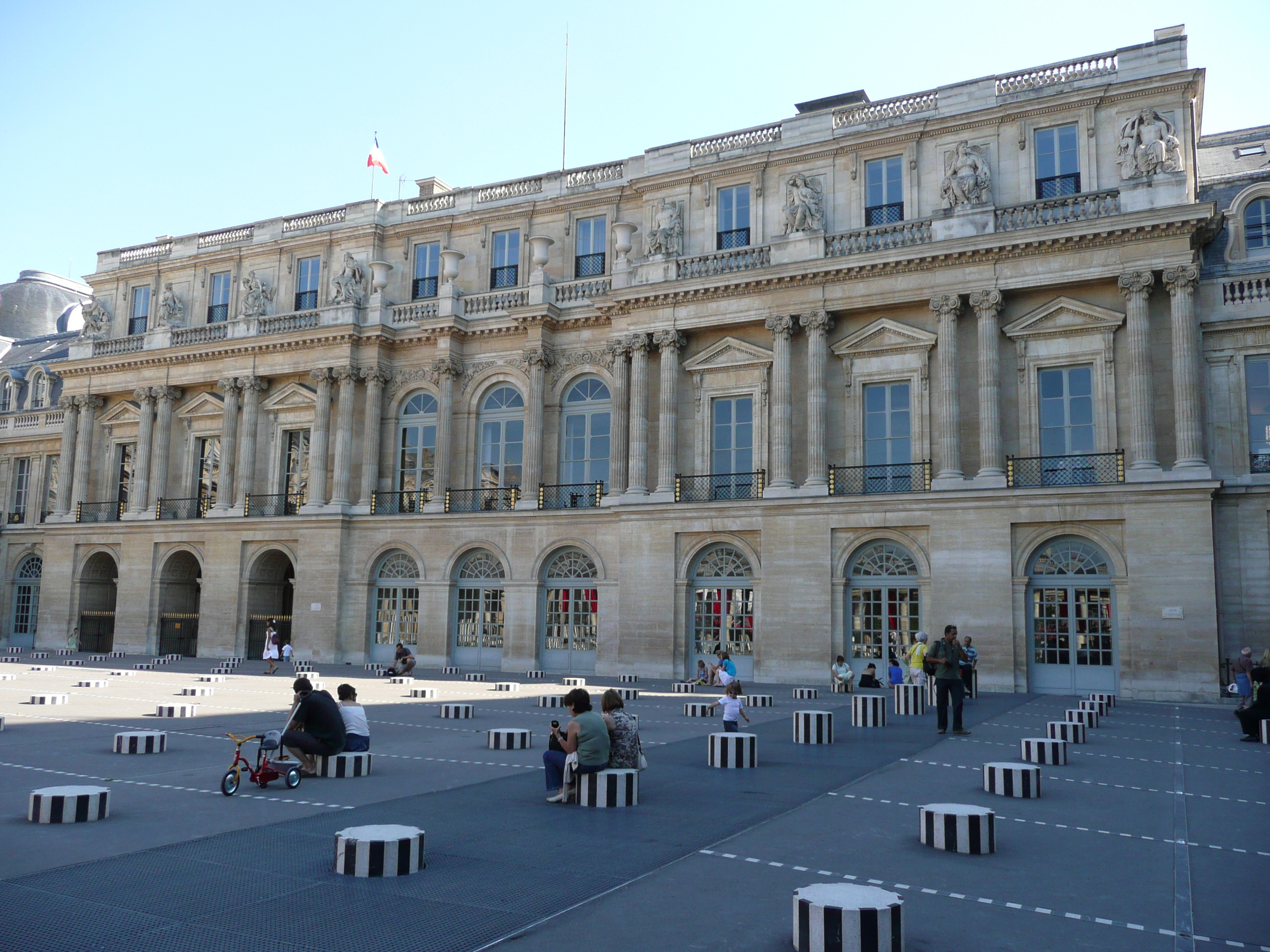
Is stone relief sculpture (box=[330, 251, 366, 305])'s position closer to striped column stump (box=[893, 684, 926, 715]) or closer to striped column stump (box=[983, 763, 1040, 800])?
striped column stump (box=[893, 684, 926, 715])

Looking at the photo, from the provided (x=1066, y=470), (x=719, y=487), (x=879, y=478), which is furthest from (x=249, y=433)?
(x=1066, y=470)

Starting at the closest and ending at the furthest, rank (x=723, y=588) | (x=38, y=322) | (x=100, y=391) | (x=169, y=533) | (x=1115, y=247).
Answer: (x=1115, y=247) → (x=723, y=588) → (x=169, y=533) → (x=100, y=391) → (x=38, y=322)

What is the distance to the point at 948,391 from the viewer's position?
98.4 feet

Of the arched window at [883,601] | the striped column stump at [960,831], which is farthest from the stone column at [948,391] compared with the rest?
the striped column stump at [960,831]

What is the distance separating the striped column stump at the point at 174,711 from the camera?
65.0ft

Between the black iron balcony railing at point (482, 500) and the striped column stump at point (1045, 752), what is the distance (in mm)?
24720

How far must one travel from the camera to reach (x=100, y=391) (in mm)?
46312

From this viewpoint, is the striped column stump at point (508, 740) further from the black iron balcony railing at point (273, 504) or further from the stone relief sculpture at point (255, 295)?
the stone relief sculpture at point (255, 295)

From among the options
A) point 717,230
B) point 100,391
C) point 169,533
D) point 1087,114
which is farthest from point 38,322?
point 1087,114

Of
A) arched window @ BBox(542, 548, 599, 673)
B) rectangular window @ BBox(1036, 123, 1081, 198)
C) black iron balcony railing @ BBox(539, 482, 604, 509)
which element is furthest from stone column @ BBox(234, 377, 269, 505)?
rectangular window @ BBox(1036, 123, 1081, 198)

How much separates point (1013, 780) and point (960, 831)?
3.31 metres

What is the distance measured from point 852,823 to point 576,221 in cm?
3136

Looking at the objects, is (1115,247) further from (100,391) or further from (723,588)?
(100,391)

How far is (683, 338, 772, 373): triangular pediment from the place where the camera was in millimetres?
33438
